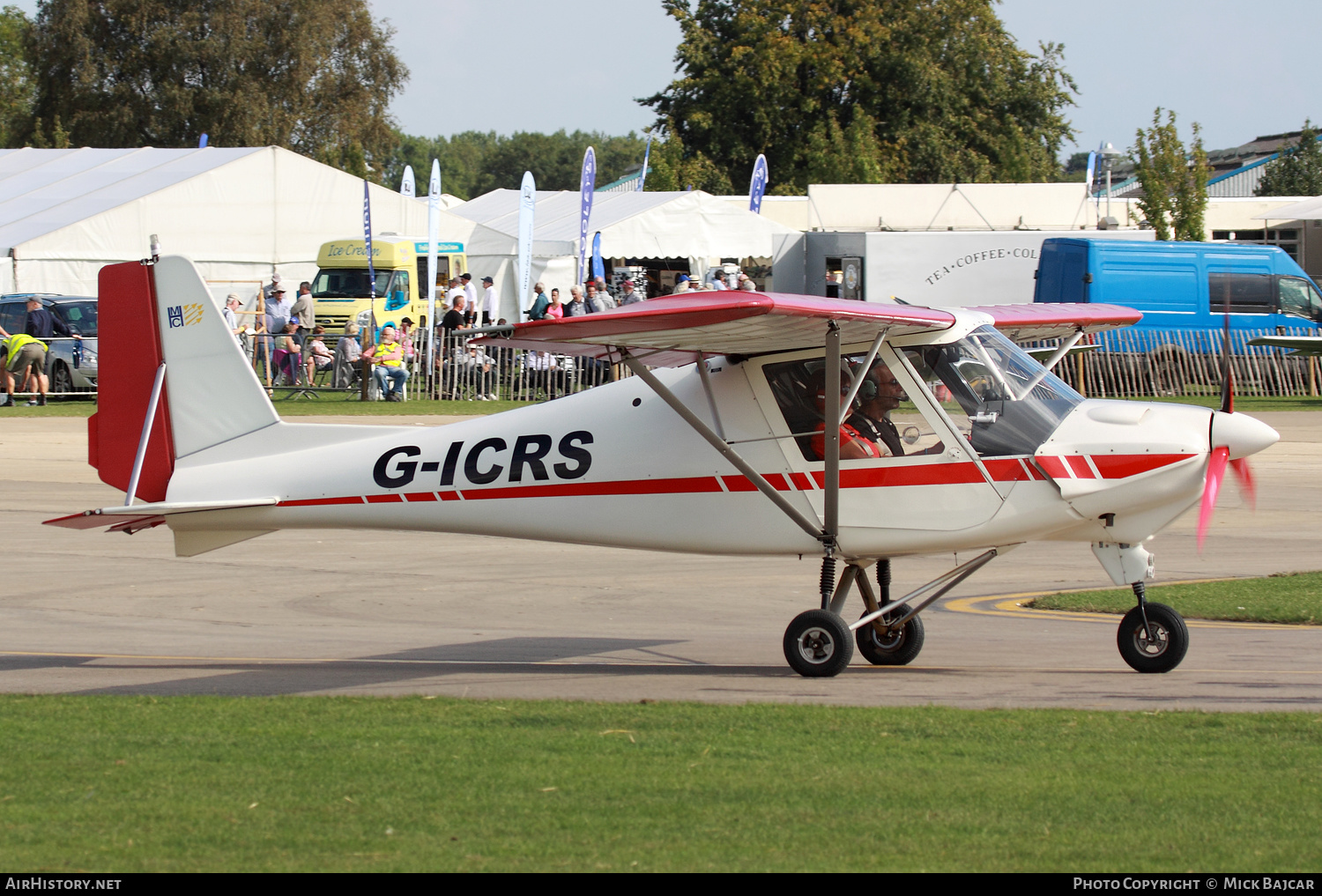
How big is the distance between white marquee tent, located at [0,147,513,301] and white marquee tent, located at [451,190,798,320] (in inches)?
51.1

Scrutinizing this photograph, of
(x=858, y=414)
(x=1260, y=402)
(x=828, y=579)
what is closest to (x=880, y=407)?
(x=858, y=414)

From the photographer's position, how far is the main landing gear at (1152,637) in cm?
863

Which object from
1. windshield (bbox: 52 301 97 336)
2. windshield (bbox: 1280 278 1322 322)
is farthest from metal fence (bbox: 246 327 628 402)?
windshield (bbox: 1280 278 1322 322)

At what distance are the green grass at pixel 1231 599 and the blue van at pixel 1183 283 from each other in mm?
17604

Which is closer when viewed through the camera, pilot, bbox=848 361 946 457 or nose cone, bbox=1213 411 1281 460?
nose cone, bbox=1213 411 1281 460

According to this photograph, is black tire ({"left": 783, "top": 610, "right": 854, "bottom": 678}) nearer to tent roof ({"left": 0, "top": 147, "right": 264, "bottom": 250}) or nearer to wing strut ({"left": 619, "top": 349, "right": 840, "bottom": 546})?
wing strut ({"left": 619, "top": 349, "right": 840, "bottom": 546})

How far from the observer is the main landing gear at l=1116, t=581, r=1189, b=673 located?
863 cm

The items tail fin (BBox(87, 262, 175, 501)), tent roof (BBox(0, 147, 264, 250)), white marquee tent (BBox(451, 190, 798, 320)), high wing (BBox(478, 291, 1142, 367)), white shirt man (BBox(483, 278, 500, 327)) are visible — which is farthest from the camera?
white marquee tent (BBox(451, 190, 798, 320))

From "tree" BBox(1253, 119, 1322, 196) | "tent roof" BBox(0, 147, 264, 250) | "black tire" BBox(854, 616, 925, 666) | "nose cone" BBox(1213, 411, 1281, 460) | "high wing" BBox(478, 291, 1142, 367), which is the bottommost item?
"black tire" BBox(854, 616, 925, 666)

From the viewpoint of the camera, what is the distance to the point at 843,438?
28.9 feet

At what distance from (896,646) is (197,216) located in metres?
32.4

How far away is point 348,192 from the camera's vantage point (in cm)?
4028
